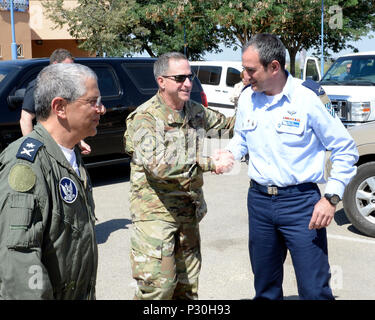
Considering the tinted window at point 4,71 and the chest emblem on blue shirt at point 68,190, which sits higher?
the chest emblem on blue shirt at point 68,190

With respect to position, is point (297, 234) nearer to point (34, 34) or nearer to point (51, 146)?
point (51, 146)

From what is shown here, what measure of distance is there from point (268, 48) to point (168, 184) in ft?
3.32

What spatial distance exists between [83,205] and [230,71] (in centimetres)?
1420

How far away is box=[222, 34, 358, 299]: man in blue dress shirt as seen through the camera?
302 cm

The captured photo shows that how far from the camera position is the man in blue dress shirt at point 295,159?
3.02 m

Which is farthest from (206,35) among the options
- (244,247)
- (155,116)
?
(155,116)

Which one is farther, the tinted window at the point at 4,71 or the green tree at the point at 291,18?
the green tree at the point at 291,18

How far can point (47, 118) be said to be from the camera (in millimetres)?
2041

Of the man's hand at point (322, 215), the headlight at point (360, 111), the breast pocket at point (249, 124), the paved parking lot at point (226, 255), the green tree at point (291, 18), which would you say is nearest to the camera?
the man's hand at point (322, 215)

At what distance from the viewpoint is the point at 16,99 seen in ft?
23.2

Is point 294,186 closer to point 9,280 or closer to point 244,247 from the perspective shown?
point 9,280

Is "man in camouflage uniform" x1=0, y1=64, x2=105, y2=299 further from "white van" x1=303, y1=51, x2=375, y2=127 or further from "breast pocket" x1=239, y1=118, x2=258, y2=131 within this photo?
"white van" x1=303, y1=51, x2=375, y2=127

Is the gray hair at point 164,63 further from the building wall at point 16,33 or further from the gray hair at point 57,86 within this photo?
the building wall at point 16,33

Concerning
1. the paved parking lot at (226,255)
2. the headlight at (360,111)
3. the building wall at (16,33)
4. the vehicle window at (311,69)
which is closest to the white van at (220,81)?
the vehicle window at (311,69)
